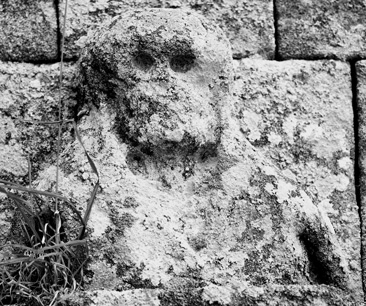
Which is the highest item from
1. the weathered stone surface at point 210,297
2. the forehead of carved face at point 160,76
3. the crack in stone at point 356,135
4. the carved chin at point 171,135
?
the forehead of carved face at point 160,76

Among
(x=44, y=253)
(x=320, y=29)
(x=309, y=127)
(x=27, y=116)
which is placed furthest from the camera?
(x=320, y=29)

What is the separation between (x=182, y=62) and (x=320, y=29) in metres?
0.62

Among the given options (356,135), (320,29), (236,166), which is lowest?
(356,135)

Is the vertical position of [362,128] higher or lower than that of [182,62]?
lower

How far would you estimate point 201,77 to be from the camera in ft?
8.00

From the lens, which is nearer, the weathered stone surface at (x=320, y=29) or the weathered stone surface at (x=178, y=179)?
the weathered stone surface at (x=178, y=179)

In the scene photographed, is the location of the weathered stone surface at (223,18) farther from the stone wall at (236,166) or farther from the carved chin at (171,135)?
the carved chin at (171,135)

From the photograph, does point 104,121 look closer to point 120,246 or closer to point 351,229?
point 120,246

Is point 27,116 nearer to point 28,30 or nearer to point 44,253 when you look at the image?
point 28,30

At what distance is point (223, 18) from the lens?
2.80m

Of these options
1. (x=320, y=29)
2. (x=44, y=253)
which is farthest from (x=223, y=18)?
(x=44, y=253)

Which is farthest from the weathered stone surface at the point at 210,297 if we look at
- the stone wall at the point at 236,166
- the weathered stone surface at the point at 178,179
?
the weathered stone surface at the point at 178,179

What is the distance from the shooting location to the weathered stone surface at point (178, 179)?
7.32 feet

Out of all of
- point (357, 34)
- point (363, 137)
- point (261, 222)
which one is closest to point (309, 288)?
point (261, 222)
